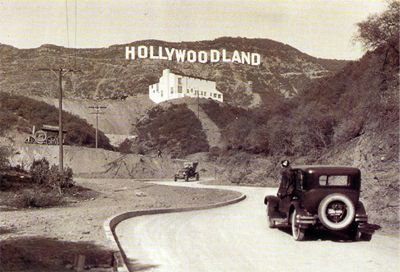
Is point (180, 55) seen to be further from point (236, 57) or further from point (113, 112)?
point (113, 112)

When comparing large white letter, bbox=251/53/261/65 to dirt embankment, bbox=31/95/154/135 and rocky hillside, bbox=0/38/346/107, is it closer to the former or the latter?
rocky hillside, bbox=0/38/346/107

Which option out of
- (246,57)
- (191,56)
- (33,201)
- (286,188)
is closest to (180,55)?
(191,56)

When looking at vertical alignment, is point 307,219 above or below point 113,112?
below

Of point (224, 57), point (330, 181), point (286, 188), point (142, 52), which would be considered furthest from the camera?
point (224, 57)

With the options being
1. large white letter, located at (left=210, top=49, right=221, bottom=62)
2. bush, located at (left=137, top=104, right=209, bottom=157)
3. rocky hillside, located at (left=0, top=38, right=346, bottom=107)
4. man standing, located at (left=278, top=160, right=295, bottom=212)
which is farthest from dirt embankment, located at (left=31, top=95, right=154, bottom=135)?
man standing, located at (left=278, top=160, right=295, bottom=212)

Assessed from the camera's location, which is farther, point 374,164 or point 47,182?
point 47,182

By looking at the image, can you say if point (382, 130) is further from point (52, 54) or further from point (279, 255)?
point (52, 54)

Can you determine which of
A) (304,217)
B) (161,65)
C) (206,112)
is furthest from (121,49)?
(304,217)
